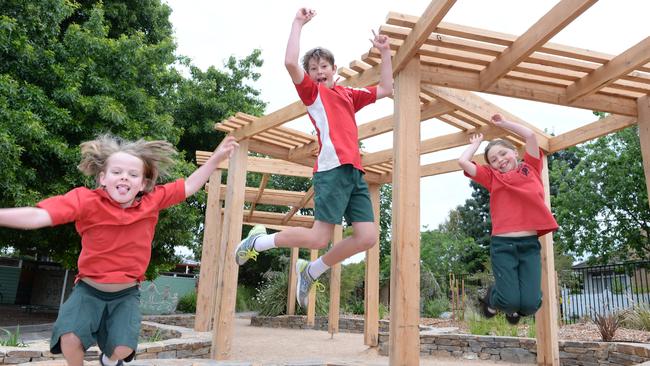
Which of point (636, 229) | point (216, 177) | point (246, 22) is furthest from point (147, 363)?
point (636, 229)

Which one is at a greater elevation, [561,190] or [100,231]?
[561,190]

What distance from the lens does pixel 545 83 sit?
14.7 feet

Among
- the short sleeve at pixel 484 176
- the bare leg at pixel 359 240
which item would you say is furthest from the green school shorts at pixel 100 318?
the short sleeve at pixel 484 176

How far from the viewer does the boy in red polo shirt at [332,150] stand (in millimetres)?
2969

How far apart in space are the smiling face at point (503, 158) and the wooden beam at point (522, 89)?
0.92 metres

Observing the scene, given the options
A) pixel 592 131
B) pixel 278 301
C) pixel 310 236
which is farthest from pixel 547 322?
pixel 278 301


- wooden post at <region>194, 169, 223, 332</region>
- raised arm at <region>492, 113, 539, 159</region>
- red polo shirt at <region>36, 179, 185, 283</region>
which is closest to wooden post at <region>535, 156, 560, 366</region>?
raised arm at <region>492, 113, 539, 159</region>

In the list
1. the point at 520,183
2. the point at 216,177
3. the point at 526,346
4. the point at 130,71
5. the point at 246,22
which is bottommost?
the point at 526,346

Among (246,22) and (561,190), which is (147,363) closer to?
(246,22)

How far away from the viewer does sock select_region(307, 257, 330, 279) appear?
3.54m

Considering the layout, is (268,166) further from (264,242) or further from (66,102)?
(264,242)

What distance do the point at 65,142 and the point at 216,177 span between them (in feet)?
8.43

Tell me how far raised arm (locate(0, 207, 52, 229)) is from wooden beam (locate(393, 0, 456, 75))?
269 centimetres

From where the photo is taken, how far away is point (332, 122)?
313 cm
